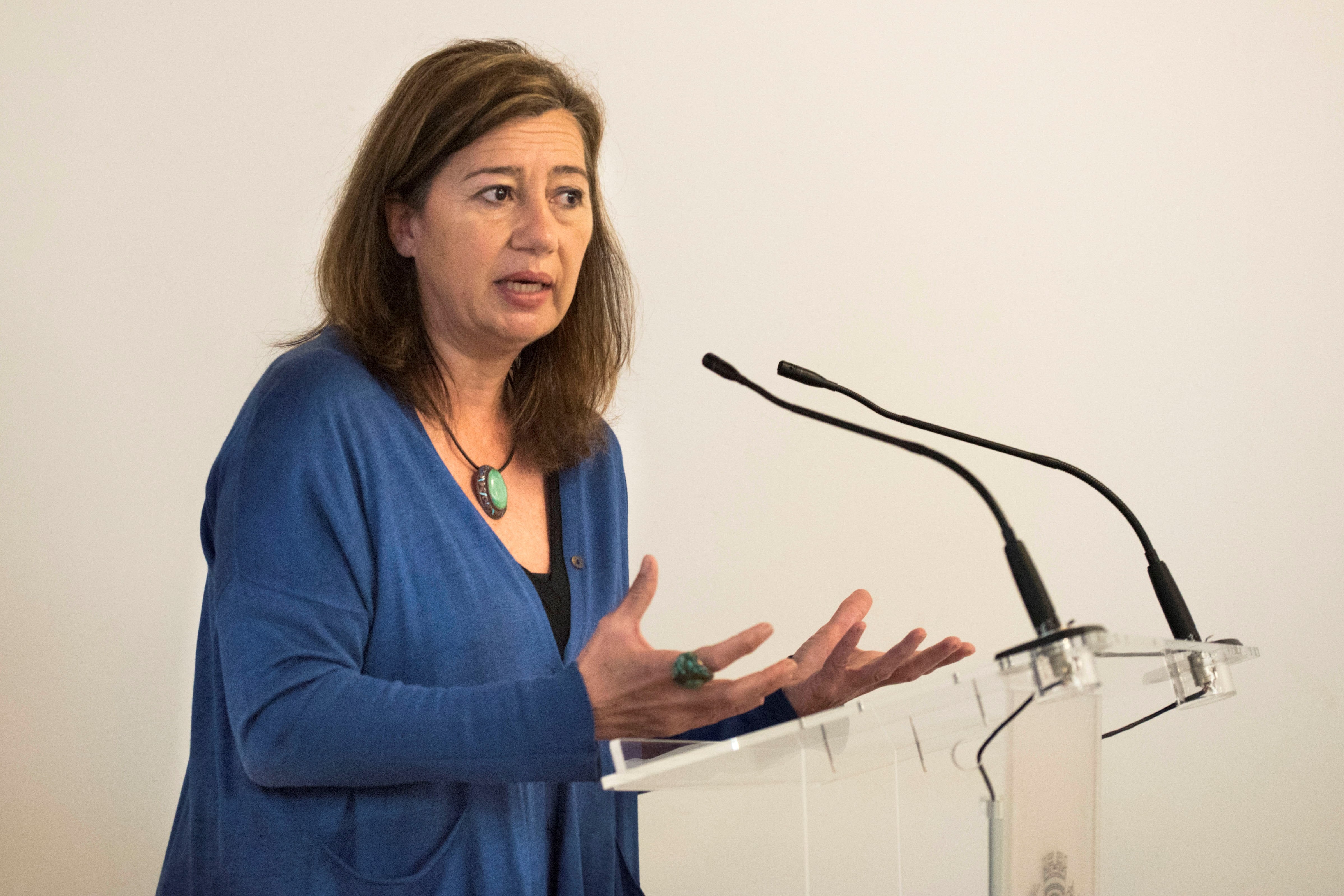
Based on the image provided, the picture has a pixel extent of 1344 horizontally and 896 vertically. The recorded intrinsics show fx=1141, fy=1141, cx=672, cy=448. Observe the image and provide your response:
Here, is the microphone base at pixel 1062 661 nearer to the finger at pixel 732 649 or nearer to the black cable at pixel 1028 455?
the finger at pixel 732 649

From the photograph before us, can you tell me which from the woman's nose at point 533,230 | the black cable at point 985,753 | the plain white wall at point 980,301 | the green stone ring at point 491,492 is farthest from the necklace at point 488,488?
the plain white wall at point 980,301

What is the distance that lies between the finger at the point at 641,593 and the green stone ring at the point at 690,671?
5 centimetres

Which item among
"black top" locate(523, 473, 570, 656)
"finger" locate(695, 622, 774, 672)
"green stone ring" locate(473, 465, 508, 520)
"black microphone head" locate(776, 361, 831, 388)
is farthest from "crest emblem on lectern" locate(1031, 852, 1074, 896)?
"green stone ring" locate(473, 465, 508, 520)

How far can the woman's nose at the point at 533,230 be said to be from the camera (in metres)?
1.44

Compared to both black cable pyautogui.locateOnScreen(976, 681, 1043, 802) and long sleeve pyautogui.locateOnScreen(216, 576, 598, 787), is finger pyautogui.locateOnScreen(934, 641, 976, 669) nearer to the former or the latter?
black cable pyautogui.locateOnScreen(976, 681, 1043, 802)

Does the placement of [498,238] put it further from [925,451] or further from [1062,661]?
[1062,661]

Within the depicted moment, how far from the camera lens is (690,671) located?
949 mm

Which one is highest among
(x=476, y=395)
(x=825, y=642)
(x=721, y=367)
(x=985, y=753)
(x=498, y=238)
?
(x=498, y=238)

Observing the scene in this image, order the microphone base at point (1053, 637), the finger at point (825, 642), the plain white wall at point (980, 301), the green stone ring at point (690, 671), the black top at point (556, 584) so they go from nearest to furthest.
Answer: the microphone base at point (1053, 637) → the green stone ring at point (690, 671) → the finger at point (825, 642) → the black top at point (556, 584) → the plain white wall at point (980, 301)

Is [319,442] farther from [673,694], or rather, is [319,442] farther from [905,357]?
[905,357]

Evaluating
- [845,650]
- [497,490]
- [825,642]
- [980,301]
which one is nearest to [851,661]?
[845,650]

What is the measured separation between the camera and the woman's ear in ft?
4.92

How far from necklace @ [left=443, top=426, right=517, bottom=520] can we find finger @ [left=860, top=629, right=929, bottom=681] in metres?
0.50

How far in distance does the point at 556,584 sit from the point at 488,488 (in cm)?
15
